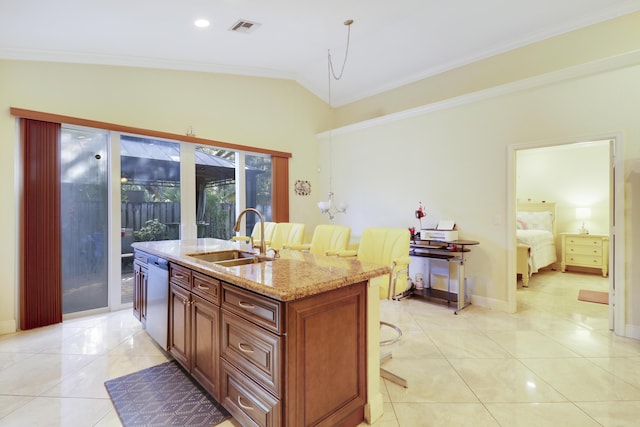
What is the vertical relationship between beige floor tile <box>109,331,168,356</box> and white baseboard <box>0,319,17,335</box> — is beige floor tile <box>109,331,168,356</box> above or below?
below

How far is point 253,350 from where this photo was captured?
1.57 metres

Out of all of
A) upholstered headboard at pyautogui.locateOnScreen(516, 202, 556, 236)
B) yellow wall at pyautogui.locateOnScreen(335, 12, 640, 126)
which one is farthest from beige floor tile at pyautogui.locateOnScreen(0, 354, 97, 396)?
upholstered headboard at pyautogui.locateOnScreen(516, 202, 556, 236)

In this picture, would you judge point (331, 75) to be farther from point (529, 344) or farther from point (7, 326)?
point (7, 326)

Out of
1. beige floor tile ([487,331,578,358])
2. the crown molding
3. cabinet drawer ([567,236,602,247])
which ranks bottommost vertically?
beige floor tile ([487,331,578,358])

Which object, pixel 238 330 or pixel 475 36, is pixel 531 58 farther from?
pixel 238 330

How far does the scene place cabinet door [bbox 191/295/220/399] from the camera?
1.86 meters

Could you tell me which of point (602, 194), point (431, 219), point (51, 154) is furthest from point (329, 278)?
point (602, 194)

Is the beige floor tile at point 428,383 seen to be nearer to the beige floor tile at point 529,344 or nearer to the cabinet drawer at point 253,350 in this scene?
the beige floor tile at point 529,344

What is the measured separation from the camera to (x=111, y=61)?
12.4ft

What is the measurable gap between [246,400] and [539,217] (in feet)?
23.1

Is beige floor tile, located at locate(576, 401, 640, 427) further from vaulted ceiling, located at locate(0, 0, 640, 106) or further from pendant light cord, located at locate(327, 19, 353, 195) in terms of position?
pendant light cord, located at locate(327, 19, 353, 195)

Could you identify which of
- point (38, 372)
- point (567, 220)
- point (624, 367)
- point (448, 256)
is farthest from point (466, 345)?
point (567, 220)

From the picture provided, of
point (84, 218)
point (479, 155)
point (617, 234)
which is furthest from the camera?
point (479, 155)

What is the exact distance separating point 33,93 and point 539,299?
6.83 m
